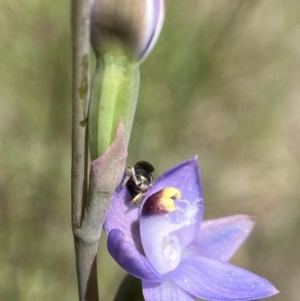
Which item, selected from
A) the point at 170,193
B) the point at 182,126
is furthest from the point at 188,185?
the point at 182,126

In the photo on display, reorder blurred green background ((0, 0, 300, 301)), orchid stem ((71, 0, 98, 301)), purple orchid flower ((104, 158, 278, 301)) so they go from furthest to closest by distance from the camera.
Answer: blurred green background ((0, 0, 300, 301)) < purple orchid flower ((104, 158, 278, 301)) < orchid stem ((71, 0, 98, 301))

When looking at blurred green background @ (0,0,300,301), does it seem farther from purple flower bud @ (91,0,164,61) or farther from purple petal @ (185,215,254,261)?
purple flower bud @ (91,0,164,61)

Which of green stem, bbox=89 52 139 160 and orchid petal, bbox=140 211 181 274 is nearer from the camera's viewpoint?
green stem, bbox=89 52 139 160

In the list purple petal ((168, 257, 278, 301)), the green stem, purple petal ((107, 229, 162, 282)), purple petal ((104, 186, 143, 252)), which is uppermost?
the green stem

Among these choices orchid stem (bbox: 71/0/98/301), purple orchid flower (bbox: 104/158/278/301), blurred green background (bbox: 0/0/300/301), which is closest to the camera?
orchid stem (bbox: 71/0/98/301)

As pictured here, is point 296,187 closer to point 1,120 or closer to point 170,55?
point 170,55

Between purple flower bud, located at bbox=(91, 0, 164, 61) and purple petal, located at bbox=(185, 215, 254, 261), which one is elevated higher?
purple flower bud, located at bbox=(91, 0, 164, 61)

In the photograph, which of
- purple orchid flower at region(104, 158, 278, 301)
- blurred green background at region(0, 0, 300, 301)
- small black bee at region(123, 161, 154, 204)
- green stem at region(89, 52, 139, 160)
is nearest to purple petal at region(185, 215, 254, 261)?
purple orchid flower at region(104, 158, 278, 301)

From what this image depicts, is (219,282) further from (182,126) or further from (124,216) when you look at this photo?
(182,126)
